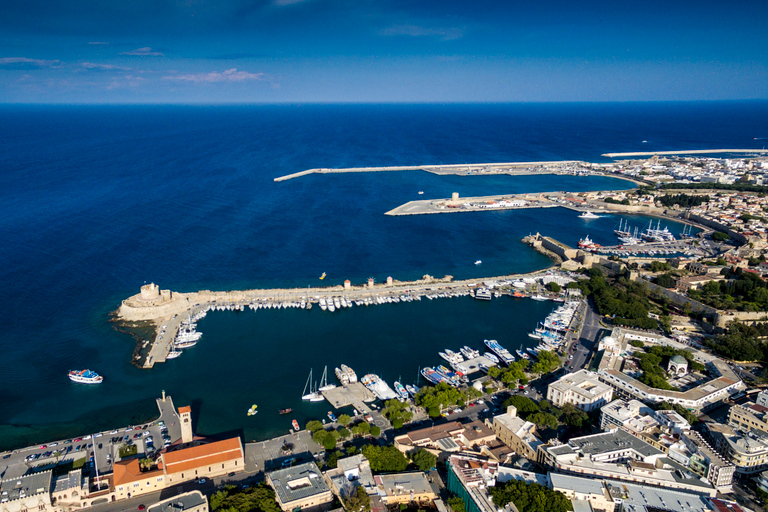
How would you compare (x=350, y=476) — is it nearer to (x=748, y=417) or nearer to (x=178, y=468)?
(x=178, y=468)

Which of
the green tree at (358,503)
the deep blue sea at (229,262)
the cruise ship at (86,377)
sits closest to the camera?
the green tree at (358,503)

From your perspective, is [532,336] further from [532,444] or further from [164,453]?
[164,453]

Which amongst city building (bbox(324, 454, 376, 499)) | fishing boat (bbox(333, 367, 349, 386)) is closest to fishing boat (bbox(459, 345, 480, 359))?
fishing boat (bbox(333, 367, 349, 386))

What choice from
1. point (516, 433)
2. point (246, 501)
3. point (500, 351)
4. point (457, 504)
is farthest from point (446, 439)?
point (500, 351)

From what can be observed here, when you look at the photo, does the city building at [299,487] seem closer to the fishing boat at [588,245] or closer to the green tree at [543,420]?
the green tree at [543,420]

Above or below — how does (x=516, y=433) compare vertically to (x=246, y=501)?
above

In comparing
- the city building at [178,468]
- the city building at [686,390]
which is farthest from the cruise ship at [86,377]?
the city building at [686,390]

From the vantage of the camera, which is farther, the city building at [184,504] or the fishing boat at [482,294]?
the fishing boat at [482,294]

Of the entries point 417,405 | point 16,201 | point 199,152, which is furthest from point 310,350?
point 199,152
